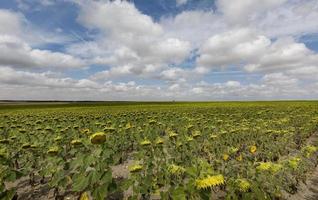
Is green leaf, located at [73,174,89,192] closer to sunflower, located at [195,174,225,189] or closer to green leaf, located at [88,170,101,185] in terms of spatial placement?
green leaf, located at [88,170,101,185]

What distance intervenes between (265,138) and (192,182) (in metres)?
7.84

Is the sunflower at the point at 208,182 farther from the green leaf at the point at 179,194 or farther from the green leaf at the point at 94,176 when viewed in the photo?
the green leaf at the point at 94,176

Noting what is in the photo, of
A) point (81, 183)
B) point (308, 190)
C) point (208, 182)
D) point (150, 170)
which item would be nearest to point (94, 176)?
→ point (81, 183)

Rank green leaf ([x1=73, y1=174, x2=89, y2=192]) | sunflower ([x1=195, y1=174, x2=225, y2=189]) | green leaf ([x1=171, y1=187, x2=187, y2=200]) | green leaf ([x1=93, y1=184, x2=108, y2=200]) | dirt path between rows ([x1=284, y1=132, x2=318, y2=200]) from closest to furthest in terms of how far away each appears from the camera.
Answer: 1. sunflower ([x1=195, y1=174, x2=225, y2=189])
2. green leaf ([x1=171, y1=187, x2=187, y2=200])
3. green leaf ([x1=93, y1=184, x2=108, y2=200])
4. green leaf ([x1=73, y1=174, x2=89, y2=192])
5. dirt path between rows ([x1=284, y1=132, x2=318, y2=200])

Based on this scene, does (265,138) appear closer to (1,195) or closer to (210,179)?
(210,179)

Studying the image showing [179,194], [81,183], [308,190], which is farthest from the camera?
[308,190]

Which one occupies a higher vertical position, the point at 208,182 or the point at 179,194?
the point at 208,182

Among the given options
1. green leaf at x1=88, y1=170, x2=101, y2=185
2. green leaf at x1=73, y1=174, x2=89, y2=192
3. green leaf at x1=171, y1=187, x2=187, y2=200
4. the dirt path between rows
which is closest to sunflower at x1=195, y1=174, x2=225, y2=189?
green leaf at x1=171, y1=187, x2=187, y2=200

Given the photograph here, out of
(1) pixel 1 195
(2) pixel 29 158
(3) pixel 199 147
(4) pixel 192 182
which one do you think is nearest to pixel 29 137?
(2) pixel 29 158

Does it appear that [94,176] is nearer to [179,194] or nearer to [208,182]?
[179,194]

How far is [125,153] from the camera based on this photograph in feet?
35.6

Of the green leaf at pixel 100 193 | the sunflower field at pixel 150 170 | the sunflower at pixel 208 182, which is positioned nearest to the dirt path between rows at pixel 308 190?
the sunflower field at pixel 150 170

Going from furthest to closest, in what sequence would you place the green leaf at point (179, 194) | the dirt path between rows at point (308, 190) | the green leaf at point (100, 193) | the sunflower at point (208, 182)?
1. the dirt path between rows at point (308, 190)
2. the green leaf at point (100, 193)
3. the green leaf at point (179, 194)
4. the sunflower at point (208, 182)

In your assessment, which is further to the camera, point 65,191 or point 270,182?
point 65,191
